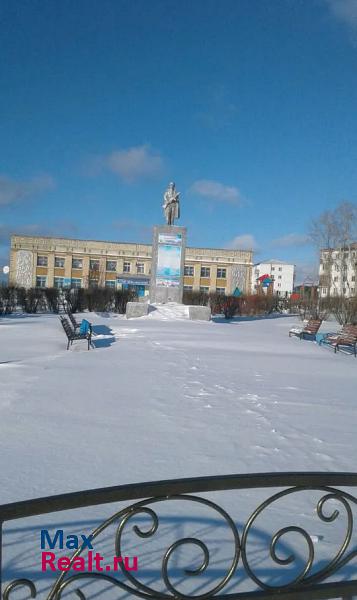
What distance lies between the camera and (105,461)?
416 centimetres

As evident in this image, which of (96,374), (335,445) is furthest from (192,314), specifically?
(335,445)

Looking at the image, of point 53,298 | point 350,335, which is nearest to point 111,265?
point 53,298

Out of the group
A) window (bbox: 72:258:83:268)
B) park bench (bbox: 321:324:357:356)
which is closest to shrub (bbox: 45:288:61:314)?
park bench (bbox: 321:324:357:356)

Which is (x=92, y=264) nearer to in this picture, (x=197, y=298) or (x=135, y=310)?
(x=197, y=298)

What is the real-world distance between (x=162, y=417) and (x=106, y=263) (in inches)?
2151

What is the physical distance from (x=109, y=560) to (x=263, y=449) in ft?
7.67

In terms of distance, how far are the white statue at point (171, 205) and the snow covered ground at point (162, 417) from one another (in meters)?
16.7

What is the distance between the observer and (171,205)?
2688cm

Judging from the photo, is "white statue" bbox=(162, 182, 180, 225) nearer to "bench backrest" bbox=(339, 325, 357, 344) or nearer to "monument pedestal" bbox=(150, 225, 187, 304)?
"monument pedestal" bbox=(150, 225, 187, 304)

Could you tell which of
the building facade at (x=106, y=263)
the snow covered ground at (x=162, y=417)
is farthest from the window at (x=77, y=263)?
the snow covered ground at (x=162, y=417)

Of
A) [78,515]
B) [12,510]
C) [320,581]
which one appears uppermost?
[12,510]

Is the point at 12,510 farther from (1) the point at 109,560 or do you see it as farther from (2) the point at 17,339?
(2) the point at 17,339

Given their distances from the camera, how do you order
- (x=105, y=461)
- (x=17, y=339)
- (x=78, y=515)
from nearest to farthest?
(x=78, y=515), (x=105, y=461), (x=17, y=339)

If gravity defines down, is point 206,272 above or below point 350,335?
above
